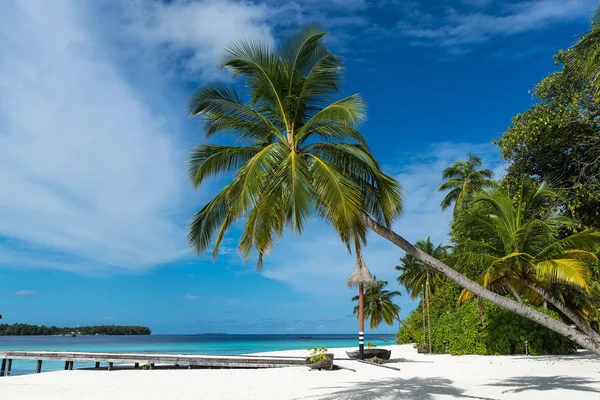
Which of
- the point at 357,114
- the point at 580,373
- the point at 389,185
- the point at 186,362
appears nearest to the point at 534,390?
the point at 580,373

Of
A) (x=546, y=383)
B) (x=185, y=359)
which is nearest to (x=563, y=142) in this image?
(x=546, y=383)

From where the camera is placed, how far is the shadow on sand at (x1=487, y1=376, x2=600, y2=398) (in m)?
10.7

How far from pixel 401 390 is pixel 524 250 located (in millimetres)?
4491

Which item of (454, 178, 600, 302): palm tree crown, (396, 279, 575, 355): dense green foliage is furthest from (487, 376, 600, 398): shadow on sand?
(396, 279, 575, 355): dense green foliage

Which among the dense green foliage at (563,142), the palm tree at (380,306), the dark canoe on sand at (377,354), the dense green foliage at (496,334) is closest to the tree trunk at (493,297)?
the dense green foliage at (563,142)

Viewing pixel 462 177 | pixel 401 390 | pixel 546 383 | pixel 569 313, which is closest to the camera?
pixel 569 313

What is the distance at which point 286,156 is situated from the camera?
28.4 ft

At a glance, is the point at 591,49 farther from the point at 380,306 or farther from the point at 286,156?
the point at 380,306

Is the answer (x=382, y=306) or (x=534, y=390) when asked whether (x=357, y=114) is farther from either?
(x=382, y=306)

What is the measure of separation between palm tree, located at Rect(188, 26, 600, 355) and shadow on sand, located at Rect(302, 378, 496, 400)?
3535 mm

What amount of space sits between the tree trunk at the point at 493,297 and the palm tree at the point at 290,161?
Answer: 0.02m

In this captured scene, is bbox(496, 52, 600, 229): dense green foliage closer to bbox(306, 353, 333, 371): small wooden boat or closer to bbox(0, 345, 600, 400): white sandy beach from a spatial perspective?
bbox(0, 345, 600, 400): white sandy beach

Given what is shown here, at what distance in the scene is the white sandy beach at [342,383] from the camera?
34.6 feet

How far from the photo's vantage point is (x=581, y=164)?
12562 mm
